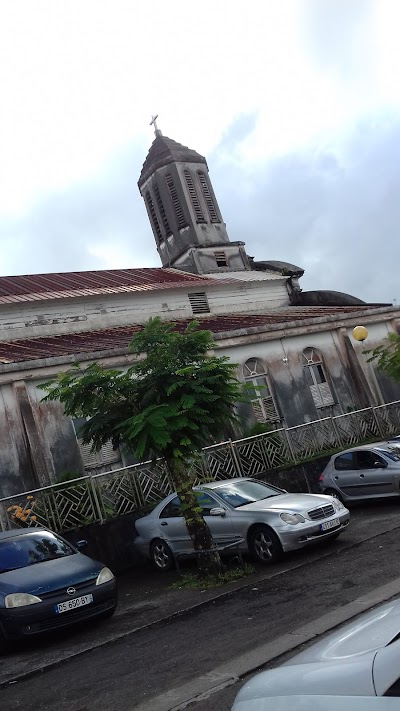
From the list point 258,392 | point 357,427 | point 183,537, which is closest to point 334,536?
point 183,537

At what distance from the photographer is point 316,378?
23.6 m

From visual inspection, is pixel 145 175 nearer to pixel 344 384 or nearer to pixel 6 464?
pixel 344 384

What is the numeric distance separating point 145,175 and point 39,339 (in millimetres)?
15853

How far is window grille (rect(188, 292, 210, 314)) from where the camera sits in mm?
28078

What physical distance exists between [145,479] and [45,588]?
21.6ft

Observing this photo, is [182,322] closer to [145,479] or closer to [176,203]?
[176,203]

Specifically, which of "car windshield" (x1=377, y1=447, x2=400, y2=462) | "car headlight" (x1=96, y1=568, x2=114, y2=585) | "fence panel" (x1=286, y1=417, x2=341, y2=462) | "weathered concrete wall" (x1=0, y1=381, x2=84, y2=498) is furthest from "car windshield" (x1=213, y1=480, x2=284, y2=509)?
"fence panel" (x1=286, y1=417, x2=341, y2=462)

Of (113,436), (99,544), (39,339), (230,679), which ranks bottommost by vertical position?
(230,679)

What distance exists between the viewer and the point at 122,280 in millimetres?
28547

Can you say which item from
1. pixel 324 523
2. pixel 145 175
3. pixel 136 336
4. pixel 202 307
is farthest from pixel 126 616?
pixel 145 175

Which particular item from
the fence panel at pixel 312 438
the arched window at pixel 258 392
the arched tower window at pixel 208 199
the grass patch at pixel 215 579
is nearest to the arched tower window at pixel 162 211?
the arched tower window at pixel 208 199

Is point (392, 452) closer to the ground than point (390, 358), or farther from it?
closer to the ground

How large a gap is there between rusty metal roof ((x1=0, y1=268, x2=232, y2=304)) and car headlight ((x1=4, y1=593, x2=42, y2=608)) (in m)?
15.2

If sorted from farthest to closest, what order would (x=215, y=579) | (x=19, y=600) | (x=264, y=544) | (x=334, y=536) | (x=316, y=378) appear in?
(x=316, y=378), (x=334, y=536), (x=264, y=544), (x=215, y=579), (x=19, y=600)
